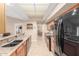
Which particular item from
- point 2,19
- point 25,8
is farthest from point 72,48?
point 25,8

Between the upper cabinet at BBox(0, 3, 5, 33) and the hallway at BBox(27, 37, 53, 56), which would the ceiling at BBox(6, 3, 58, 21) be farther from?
the hallway at BBox(27, 37, 53, 56)

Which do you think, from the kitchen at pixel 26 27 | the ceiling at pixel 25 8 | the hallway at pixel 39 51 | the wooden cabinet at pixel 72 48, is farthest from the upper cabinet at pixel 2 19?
the hallway at pixel 39 51

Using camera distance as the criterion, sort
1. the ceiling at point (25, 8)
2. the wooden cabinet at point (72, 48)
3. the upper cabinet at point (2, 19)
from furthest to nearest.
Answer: the ceiling at point (25, 8) → the upper cabinet at point (2, 19) → the wooden cabinet at point (72, 48)

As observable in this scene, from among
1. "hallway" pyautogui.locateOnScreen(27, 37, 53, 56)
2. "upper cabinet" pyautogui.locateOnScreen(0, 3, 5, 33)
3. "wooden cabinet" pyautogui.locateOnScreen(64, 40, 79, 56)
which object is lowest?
"hallway" pyautogui.locateOnScreen(27, 37, 53, 56)

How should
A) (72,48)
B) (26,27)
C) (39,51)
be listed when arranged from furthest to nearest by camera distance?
(39,51)
(26,27)
(72,48)

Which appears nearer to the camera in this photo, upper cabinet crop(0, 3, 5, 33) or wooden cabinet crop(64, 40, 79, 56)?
wooden cabinet crop(64, 40, 79, 56)

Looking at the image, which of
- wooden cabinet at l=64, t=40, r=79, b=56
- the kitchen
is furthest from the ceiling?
wooden cabinet at l=64, t=40, r=79, b=56

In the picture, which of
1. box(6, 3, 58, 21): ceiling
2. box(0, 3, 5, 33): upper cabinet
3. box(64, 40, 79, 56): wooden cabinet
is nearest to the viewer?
box(64, 40, 79, 56): wooden cabinet

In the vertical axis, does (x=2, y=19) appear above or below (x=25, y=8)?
below

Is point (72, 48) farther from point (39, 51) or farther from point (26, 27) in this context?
point (39, 51)

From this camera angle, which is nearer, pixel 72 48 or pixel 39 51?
pixel 72 48

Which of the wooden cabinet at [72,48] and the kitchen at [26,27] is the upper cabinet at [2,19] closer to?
the kitchen at [26,27]

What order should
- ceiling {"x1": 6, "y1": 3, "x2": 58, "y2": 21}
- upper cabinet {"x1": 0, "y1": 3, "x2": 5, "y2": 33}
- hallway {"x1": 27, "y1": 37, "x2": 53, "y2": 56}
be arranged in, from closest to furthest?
upper cabinet {"x1": 0, "y1": 3, "x2": 5, "y2": 33} → ceiling {"x1": 6, "y1": 3, "x2": 58, "y2": 21} → hallway {"x1": 27, "y1": 37, "x2": 53, "y2": 56}

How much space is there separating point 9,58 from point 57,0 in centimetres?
75
